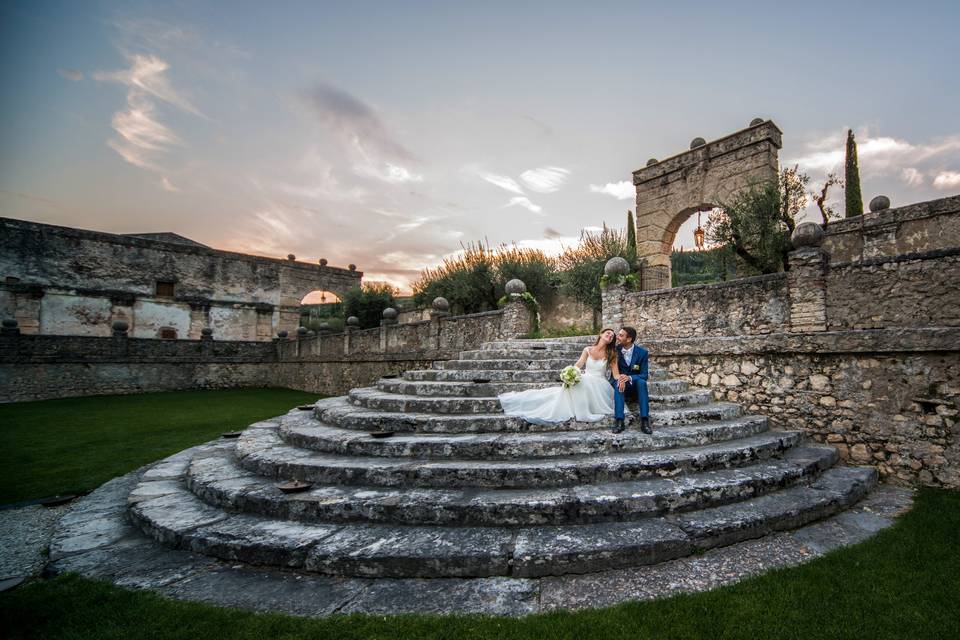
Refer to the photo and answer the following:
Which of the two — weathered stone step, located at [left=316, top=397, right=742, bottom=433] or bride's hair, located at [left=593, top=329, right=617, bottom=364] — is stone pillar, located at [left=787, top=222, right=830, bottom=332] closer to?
weathered stone step, located at [left=316, top=397, right=742, bottom=433]

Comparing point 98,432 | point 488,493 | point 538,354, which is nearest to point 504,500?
point 488,493

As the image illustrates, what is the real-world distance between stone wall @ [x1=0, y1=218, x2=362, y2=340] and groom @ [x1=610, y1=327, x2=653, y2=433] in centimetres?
2895

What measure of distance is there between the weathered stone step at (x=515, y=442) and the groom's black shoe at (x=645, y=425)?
0.07m

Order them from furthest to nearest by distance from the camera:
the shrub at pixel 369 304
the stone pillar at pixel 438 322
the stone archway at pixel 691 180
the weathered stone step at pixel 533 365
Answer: the shrub at pixel 369 304
the stone archway at pixel 691 180
the stone pillar at pixel 438 322
the weathered stone step at pixel 533 365

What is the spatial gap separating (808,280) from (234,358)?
76.1 feet

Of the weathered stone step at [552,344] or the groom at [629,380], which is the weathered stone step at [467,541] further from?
the weathered stone step at [552,344]

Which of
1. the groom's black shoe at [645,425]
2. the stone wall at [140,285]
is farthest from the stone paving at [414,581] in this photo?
the stone wall at [140,285]

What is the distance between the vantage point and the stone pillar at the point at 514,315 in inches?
420

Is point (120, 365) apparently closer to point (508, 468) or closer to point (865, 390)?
point (508, 468)

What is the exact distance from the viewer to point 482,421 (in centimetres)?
493

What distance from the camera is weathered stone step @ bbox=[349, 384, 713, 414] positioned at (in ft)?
17.8

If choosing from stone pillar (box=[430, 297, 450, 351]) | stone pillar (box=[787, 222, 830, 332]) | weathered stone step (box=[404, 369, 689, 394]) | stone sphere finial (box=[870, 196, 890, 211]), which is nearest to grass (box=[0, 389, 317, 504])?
weathered stone step (box=[404, 369, 689, 394])

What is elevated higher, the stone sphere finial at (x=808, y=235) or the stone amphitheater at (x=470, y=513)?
the stone sphere finial at (x=808, y=235)

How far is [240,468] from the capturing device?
491 centimetres
